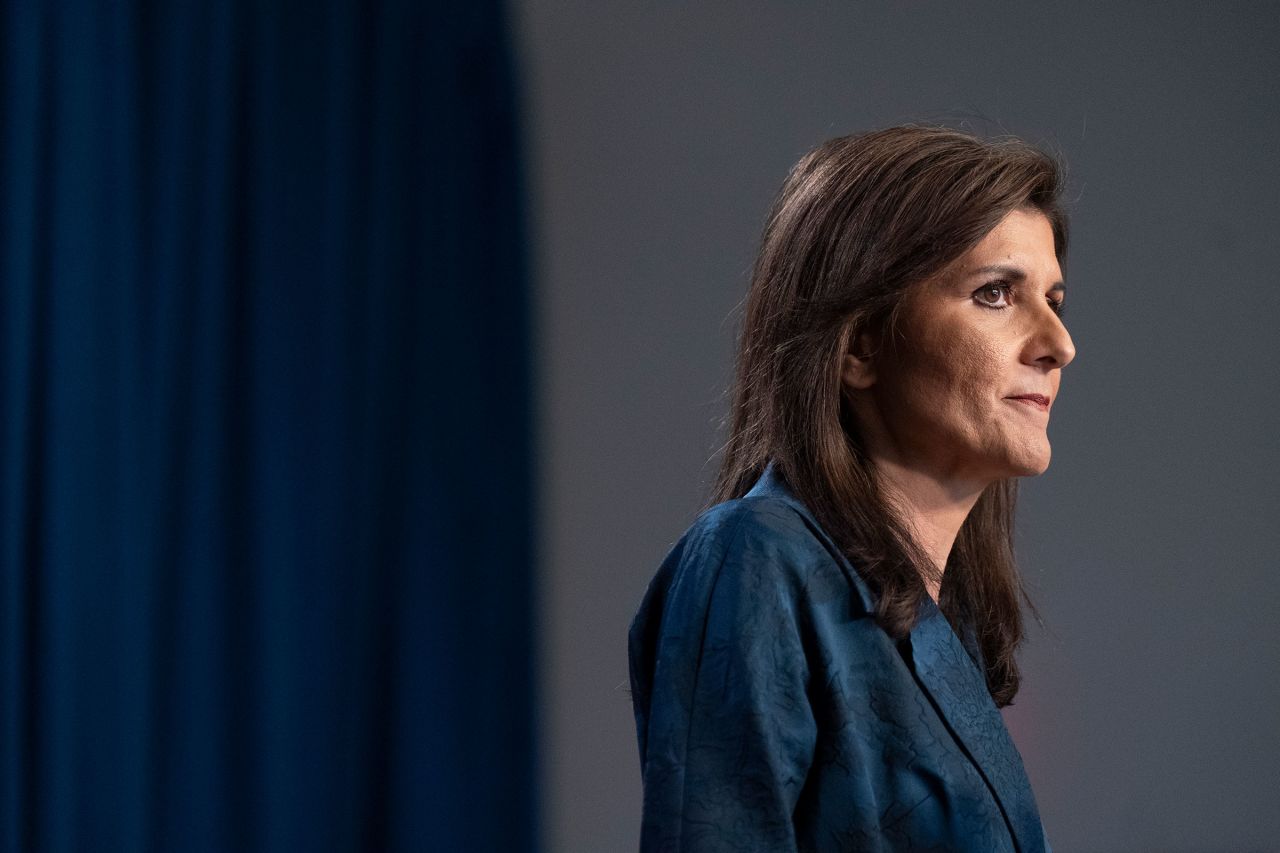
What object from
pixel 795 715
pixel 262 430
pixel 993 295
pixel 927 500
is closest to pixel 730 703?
pixel 795 715

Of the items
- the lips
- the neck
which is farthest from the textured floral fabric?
the lips

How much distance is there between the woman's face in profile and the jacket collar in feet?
0.49

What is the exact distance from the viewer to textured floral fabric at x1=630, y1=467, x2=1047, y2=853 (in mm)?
983

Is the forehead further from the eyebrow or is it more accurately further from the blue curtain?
the blue curtain

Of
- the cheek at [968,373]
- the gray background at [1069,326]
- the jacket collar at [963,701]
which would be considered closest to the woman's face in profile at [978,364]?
the cheek at [968,373]

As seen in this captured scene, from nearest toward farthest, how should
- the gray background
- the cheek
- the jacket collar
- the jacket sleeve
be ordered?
the jacket sleeve
the jacket collar
the cheek
the gray background

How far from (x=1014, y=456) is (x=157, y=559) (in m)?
1.68

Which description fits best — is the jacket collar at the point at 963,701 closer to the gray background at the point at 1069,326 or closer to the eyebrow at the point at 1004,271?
the eyebrow at the point at 1004,271

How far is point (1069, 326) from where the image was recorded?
2.77 meters

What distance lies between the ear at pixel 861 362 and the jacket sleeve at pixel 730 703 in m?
0.23

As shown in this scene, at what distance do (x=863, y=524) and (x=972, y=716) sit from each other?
0.60ft

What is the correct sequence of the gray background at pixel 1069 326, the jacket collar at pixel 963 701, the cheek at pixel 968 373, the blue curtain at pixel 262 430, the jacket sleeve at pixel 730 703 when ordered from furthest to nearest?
the gray background at pixel 1069 326
the blue curtain at pixel 262 430
the cheek at pixel 968 373
the jacket collar at pixel 963 701
the jacket sleeve at pixel 730 703

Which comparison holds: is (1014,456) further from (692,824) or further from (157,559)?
(157,559)

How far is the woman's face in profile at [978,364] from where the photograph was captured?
1.23m
